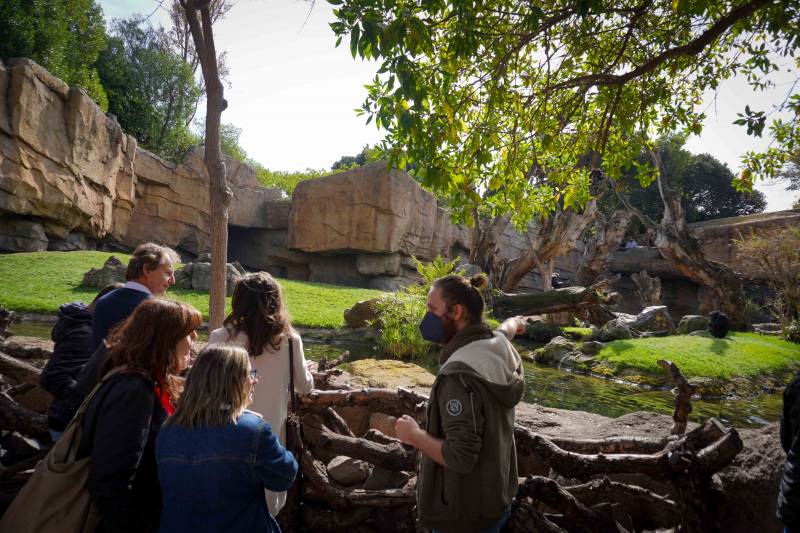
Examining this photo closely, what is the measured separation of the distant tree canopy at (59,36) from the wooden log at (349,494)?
76.1ft

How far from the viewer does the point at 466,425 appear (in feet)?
5.94

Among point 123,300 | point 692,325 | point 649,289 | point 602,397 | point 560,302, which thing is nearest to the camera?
point 123,300

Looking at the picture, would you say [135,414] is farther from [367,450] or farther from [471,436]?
[367,450]

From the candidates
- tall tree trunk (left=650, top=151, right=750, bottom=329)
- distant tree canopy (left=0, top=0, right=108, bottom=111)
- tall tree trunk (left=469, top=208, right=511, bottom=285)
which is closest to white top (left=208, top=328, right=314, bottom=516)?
tall tree trunk (left=469, top=208, right=511, bottom=285)

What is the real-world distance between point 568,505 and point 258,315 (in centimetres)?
179

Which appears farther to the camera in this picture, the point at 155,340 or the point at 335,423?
the point at 335,423

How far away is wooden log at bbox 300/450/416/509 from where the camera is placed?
9.51 ft

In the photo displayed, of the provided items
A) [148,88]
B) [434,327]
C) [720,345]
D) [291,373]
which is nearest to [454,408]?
[434,327]

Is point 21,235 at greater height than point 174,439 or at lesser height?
greater

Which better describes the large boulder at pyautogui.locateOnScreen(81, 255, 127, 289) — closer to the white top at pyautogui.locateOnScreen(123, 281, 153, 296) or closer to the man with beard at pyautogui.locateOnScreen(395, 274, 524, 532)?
the white top at pyautogui.locateOnScreen(123, 281, 153, 296)

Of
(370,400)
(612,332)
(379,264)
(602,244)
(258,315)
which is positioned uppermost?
(602,244)

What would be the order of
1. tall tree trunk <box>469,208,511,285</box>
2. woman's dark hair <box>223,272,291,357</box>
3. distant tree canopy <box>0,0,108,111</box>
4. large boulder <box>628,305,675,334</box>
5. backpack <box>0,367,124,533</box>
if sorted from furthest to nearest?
1. tall tree trunk <box>469,208,511,285</box>
2. distant tree canopy <box>0,0,108,111</box>
3. large boulder <box>628,305,675,334</box>
4. woman's dark hair <box>223,272,291,357</box>
5. backpack <box>0,367,124,533</box>

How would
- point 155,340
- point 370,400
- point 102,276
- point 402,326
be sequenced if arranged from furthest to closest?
1. point 102,276
2. point 402,326
3. point 370,400
4. point 155,340

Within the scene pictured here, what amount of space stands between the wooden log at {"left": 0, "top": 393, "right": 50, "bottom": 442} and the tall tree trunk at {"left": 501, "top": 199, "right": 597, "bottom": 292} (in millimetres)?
17529
